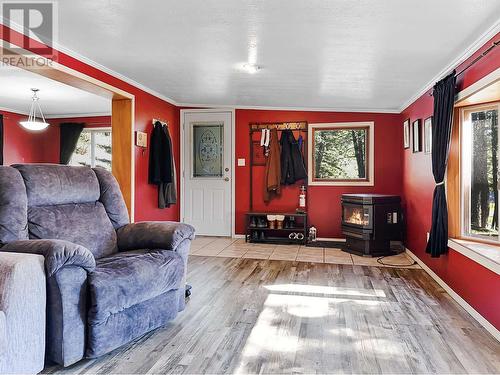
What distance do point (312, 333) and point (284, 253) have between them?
100 inches

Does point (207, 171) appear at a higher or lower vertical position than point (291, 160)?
lower

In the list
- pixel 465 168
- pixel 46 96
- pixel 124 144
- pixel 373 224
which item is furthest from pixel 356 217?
pixel 46 96

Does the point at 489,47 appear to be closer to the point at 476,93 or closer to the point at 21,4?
the point at 476,93

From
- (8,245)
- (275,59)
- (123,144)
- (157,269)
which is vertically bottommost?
(157,269)

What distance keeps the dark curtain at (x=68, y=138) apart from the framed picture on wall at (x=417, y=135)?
19.7 ft

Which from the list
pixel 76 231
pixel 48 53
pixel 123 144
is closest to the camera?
pixel 76 231

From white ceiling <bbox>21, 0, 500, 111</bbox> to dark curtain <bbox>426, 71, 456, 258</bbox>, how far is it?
0.31m

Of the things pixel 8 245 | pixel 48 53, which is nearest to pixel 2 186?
pixel 8 245

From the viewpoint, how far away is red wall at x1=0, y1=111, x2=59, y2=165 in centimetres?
693

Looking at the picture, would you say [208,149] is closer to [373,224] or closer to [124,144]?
[124,144]

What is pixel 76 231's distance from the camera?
8.24 feet

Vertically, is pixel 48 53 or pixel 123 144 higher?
pixel 48 53

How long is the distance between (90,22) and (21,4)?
1.44ft

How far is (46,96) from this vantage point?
19.0ft
